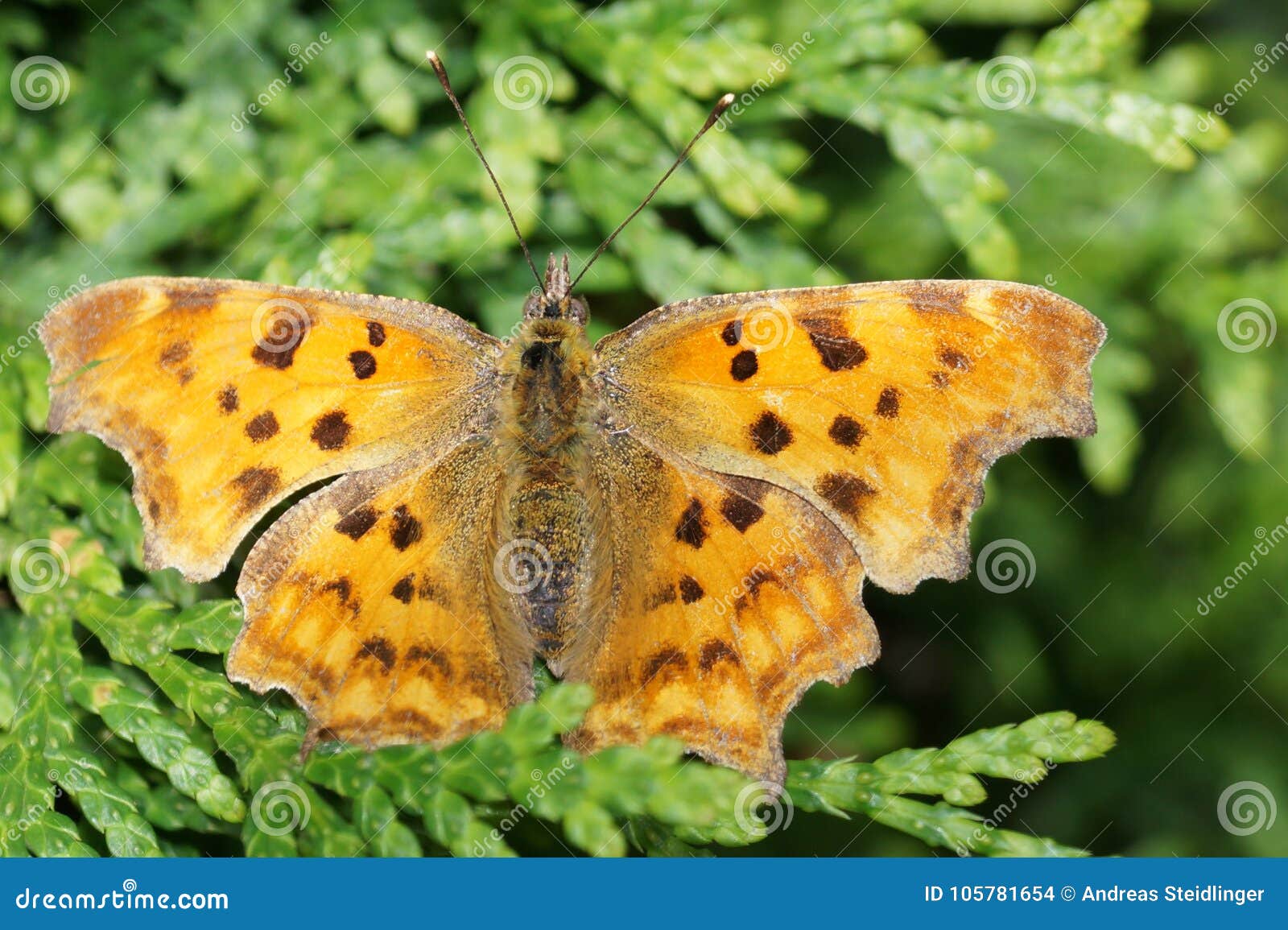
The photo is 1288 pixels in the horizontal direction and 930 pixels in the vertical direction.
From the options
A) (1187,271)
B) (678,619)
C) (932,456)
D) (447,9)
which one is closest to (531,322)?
(678,619)

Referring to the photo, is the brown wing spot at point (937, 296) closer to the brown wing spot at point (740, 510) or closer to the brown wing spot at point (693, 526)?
the brown wing spot at point (740, 510)

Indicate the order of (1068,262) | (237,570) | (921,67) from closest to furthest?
(237,570) → (921,67) → (1068,262)

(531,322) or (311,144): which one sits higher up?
(311,144)

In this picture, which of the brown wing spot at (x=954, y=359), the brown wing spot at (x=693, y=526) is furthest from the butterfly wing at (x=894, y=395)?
the brown wing spot at (x=693, y=526)

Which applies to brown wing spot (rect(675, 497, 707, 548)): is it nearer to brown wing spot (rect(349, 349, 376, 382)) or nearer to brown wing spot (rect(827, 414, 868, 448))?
brown wing spot (rect(827, 414, 868, 448))

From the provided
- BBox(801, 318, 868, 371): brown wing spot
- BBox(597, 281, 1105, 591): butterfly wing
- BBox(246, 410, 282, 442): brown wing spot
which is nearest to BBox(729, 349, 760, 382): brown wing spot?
BBox(597, 281, 1105, 591): butterfly wing

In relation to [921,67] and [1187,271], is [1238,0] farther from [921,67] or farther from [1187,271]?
[921,67]
